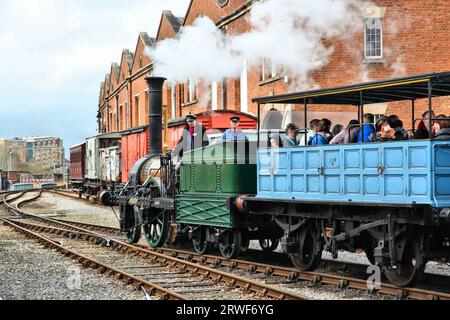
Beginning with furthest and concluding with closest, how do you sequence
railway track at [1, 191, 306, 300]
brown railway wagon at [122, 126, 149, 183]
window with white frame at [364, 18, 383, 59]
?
brown railway wagon at [122, 126, 149, 183], window with white frame at [364, 18, 383, 59], railway track at [1, 191, 306, 300]

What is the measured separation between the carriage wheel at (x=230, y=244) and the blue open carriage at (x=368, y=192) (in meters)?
1.03

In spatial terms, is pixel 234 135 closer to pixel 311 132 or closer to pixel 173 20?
pixel 311 132

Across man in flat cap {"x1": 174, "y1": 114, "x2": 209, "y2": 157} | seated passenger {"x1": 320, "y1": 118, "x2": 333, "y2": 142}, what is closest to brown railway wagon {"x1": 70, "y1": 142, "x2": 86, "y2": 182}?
man in flat cap {"x1": 174, "y1": 114, "x2": 209, "y2": 157}

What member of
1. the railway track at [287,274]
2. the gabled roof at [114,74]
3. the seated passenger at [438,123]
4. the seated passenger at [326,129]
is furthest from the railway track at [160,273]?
the gabled roof at [114,74]

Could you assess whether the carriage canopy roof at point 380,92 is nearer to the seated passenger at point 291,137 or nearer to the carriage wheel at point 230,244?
the seated passenger at point 291,137

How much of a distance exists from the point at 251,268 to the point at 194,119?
3668 millimetres

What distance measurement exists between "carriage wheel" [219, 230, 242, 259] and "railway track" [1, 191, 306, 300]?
75cm

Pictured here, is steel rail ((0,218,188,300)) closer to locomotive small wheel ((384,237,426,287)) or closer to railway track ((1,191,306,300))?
railway track ((1,191,306,300))

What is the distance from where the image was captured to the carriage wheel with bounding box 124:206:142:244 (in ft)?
57.3

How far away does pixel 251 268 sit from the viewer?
41.2 feet

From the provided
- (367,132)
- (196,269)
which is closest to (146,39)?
(196,269)

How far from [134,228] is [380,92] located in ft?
26.7

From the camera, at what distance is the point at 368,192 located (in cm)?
1012
